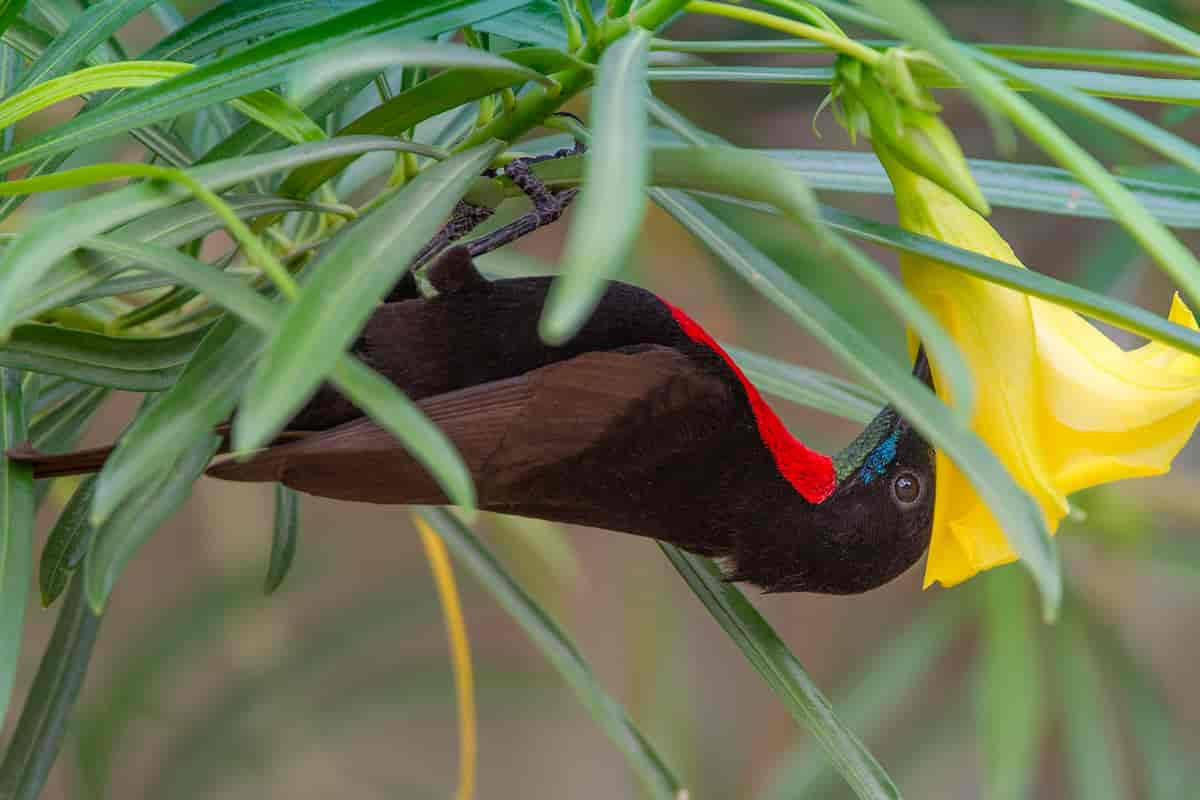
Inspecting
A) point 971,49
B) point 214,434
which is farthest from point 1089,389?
point 214,434

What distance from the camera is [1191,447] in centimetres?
159

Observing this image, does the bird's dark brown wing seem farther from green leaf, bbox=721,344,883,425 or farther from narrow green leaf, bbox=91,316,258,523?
green leaf, bbox=721,344,883,425

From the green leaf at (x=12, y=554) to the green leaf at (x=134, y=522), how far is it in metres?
0.05

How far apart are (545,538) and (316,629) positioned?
2.37ft

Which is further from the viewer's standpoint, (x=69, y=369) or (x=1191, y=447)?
(x=1191, y=447)

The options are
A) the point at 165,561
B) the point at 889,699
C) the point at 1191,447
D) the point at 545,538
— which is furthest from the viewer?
the point at 165,561

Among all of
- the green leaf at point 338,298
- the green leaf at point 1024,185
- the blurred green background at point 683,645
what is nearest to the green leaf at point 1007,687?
the blurred green background at point 683,645

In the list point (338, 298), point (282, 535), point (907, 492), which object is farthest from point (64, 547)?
point (907, 492)

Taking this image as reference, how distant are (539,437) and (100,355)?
186 mm

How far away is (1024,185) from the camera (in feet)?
1.80

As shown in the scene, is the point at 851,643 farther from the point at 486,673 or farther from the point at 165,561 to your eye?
the point at 165,561

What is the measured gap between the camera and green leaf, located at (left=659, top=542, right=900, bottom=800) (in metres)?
0.53

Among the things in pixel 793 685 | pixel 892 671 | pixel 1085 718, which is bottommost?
pixel 1085 718

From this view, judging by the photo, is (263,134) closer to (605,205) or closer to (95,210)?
(95,210)
